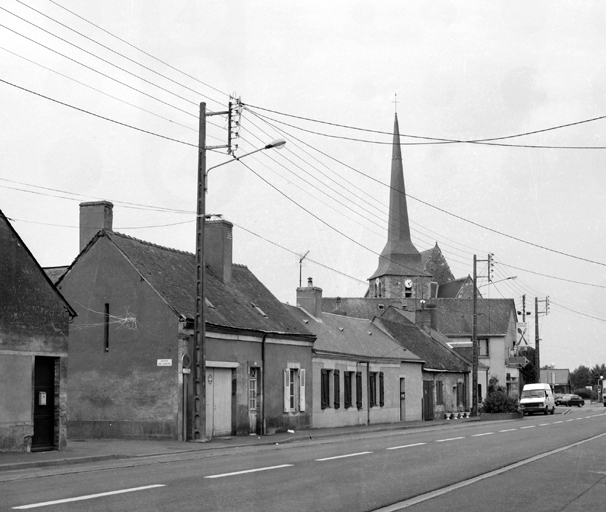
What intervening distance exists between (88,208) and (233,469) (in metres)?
16.0

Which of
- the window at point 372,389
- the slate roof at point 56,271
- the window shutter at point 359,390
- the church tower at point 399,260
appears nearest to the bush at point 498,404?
the window at point 372,389

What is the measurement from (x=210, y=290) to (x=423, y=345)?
25608 mm

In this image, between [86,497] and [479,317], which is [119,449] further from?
[479,317]

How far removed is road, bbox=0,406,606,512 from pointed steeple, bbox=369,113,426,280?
91686 mm

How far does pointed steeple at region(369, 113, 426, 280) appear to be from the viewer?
112m

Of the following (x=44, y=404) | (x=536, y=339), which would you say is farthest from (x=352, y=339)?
(x=536, y=339)

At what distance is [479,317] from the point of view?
91.9 m

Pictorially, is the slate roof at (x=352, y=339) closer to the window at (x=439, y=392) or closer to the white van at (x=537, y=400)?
the window at (x=439, y=392)

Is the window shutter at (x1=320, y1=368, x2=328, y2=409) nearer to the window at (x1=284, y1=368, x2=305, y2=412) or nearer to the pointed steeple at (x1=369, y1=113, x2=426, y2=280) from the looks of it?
the window at (x1=284, y1=368, x2=305, y2=412)

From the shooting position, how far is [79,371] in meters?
29.7

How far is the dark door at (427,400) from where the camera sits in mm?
52000

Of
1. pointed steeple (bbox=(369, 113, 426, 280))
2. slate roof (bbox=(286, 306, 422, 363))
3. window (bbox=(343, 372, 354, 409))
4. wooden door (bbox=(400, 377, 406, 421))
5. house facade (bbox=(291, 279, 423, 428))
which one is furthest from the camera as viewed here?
pointed steeple (bbox=(369, 113, 426, 280))

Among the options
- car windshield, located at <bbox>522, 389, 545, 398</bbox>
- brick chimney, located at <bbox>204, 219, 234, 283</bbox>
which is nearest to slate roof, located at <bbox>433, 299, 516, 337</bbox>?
car windshield, located at <bbox>522, 389, 545, 398</bbox>

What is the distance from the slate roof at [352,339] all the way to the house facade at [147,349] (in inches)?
281
